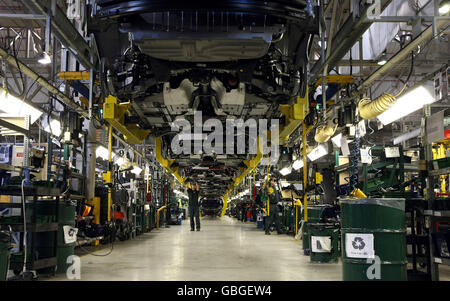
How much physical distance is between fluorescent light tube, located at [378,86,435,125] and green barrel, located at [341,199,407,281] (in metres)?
1.94

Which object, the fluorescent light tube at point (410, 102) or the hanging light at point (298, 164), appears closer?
the fluorescent light tube at point (410, 102)

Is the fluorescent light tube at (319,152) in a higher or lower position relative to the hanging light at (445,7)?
lower

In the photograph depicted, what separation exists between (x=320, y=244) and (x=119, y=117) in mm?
3147

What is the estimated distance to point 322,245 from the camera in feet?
18.0

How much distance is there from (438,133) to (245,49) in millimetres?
2089

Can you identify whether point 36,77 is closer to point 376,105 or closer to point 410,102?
point 376,105

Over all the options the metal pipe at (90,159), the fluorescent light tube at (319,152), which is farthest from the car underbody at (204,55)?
the fluorescent light tube at (319,152)

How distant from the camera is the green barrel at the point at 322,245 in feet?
18.0

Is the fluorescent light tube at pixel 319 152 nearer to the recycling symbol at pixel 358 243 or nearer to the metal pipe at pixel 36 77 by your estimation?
the metal pipe at pixel 36 77

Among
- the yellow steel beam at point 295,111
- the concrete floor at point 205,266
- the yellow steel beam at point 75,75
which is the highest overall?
the yellow steel beam at point 75,75

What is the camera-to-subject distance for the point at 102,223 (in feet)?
26.8

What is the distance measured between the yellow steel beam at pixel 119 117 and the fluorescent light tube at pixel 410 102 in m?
3.63

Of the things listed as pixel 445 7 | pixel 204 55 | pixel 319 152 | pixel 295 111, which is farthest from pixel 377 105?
pixel 319 152
